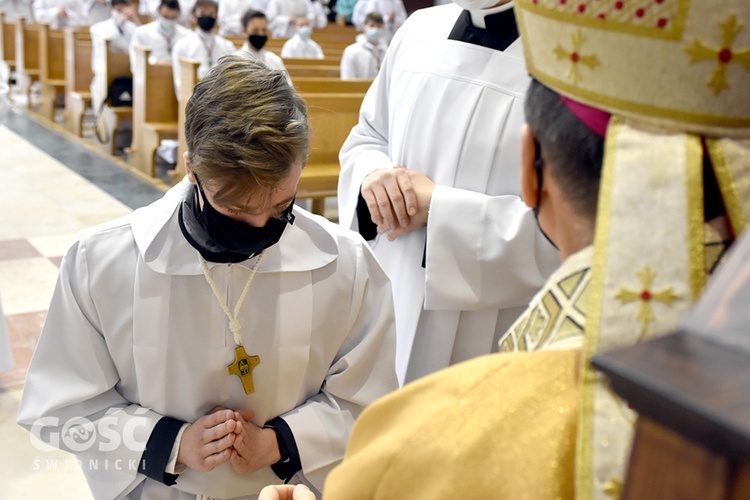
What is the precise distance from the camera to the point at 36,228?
5828mm

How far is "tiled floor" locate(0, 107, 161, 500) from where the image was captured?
306 cm

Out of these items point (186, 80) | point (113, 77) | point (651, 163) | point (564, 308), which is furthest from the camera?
point (113, 77)

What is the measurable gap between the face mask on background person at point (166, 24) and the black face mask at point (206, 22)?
2.99 feet

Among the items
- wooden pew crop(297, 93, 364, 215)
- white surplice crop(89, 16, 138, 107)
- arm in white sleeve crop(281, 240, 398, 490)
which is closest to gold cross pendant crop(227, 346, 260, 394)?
arm in white sleeve crop(281, 240, 398, 490)

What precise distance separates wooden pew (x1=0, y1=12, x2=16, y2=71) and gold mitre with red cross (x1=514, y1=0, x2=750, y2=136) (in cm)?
1289

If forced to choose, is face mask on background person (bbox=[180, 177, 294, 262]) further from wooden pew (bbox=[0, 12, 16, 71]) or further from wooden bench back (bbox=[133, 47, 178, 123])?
wooden pew (bbox=[0, 12, 16, 71])

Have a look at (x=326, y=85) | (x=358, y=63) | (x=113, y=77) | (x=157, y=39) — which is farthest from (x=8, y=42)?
(x=326, y=85)

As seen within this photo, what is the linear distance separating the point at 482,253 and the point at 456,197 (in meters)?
0.16

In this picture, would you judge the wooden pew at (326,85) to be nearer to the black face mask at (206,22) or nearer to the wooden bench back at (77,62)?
the black face mask at (206,22)

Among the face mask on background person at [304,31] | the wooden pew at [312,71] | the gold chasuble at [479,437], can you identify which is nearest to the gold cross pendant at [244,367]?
the gold chasuble at [479,437]

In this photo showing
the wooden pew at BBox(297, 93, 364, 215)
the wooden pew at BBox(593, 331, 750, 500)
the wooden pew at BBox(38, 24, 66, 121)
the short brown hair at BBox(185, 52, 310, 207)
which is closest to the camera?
the wooden pew at BBox(593, 331, 750, 500)

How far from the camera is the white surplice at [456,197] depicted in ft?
6.73

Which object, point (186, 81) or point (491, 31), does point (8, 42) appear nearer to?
point (186, 81)

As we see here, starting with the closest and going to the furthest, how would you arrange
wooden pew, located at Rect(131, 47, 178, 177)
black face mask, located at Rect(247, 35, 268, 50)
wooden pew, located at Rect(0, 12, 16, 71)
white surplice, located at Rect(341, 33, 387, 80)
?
wooden pew, located at Rect(131, 47, 178, 177)
black face mask, located at Rect(247, 35, 268, 50)
white surplice, located at Rect(341, 33, 387, 80)
wooden pew, located at Rect(0, 12, 16, 71)
